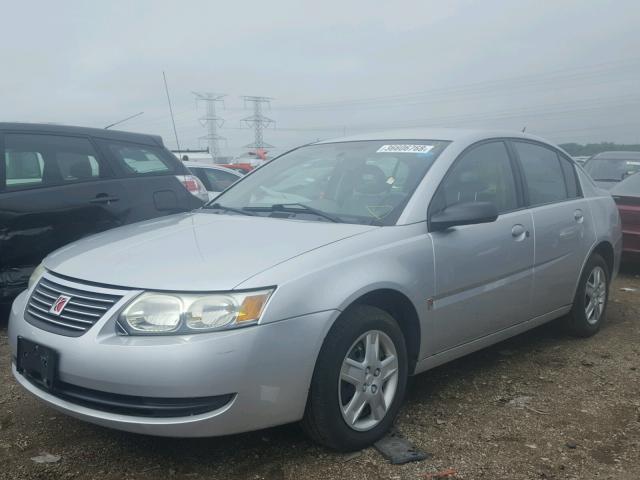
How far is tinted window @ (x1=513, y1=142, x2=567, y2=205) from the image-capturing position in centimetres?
461

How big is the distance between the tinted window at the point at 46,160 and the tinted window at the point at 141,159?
0.24m

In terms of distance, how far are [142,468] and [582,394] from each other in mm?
2564

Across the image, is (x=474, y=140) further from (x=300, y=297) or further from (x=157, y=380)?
(x=157, y=380)

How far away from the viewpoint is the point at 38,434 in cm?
335

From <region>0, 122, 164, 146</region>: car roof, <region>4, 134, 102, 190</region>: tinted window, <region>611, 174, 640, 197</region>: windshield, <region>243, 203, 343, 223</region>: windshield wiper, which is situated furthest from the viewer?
<region>611, 174, 640, 197</region>: windshield

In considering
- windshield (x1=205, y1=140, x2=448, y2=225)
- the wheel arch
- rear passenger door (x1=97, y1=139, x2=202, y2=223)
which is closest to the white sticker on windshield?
Answer: windshield (x1=205, y1=140, x2=448, y2=225)

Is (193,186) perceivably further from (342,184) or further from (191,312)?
(191,312)

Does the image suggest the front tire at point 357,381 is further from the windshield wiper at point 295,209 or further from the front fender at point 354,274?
the windshield wiper at point 295,209

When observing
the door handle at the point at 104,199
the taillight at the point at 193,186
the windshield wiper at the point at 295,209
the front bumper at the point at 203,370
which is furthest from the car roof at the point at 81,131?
the front bumper at the point at 203,370

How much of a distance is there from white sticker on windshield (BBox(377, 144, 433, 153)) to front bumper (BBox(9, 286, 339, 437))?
4.97 ft

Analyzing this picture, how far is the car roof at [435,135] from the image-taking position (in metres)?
4.20

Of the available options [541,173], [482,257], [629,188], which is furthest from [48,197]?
[629,188]

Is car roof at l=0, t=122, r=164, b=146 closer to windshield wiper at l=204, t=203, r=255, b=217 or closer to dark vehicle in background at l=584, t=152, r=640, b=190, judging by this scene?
windshield wiper at l=204, t=203, r=255, b=217

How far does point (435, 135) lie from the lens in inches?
167
